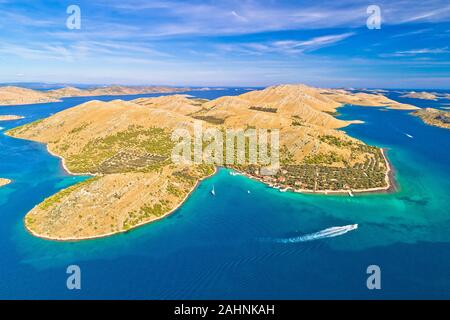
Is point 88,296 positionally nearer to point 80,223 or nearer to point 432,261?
point 80,223

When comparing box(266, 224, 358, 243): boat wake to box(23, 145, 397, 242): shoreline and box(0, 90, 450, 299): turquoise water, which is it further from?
box(23, 145, 397, 242): shoreline

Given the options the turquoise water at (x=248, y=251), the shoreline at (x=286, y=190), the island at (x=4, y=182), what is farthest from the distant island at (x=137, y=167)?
the island at (x=4, y=182)

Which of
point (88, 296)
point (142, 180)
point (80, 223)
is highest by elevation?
point (142, 180)

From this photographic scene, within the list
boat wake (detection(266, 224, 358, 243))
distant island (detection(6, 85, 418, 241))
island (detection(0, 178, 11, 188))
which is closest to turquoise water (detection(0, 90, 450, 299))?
boat wake (detection(266, 224, 358, 243))

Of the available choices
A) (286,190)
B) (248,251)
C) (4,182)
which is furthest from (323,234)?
(4,182)

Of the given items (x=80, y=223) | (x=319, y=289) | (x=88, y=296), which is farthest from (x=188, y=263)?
(x=80, y=223)

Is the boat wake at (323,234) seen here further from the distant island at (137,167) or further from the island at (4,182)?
the island at (4,182)
